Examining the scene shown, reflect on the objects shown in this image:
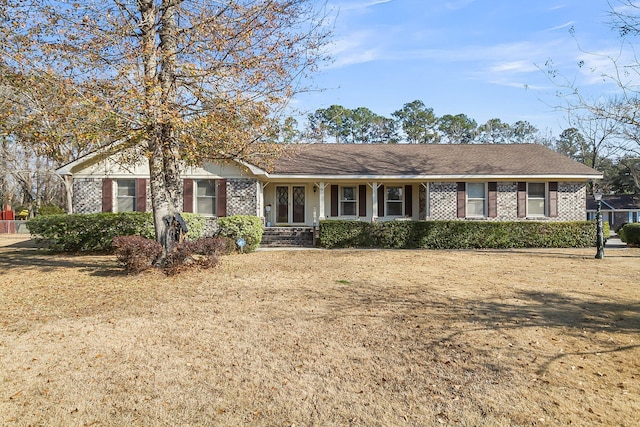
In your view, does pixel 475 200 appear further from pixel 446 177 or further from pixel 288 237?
pixel 288 237

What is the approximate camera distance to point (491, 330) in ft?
17.7

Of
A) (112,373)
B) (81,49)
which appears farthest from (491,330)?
(81,49)

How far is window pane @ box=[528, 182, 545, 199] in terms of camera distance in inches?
716

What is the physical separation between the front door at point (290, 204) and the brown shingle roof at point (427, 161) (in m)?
1.53

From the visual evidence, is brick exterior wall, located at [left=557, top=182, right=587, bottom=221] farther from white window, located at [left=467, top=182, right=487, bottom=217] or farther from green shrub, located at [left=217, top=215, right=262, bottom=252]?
green shrub, located at [left=217, top=215, right=262, bottom=252]

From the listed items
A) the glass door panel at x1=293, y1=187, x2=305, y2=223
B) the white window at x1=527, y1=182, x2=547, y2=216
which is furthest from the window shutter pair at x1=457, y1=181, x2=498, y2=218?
the glass door panel at x1=293, y1=187, x2=305, y2=223

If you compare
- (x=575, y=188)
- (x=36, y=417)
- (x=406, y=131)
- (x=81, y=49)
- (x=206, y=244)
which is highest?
(x=406, y=131)

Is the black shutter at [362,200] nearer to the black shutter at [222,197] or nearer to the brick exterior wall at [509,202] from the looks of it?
the brick exterior wall at [509,202]

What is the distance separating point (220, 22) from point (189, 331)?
669cm

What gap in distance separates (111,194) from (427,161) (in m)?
13.9

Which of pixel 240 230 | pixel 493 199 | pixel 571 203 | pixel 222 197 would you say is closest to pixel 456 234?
pixel 493 199

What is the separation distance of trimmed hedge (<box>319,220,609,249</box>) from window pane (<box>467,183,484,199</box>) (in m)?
3.12

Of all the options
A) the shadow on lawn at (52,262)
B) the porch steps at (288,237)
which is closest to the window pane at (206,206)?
the porch steps at (288,237)

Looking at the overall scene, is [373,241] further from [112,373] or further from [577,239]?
[112,373]
